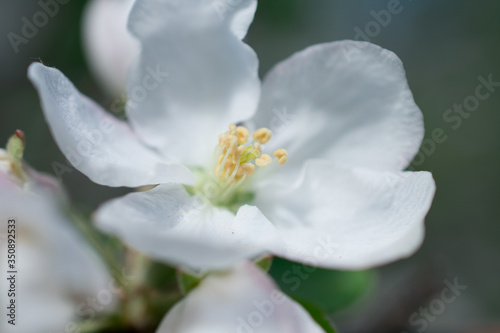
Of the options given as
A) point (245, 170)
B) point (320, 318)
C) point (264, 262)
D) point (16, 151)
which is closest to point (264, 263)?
point (264, 262)

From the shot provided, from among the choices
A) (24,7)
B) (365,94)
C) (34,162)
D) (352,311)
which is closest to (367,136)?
(365,94)

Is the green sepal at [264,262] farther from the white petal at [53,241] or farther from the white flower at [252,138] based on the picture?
the white petal at [53,241]

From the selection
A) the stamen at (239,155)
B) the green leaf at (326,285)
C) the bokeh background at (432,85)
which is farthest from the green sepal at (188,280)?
the bokeh background at (432,85)

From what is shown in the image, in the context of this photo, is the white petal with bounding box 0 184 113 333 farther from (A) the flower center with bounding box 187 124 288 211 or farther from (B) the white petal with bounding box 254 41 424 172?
(B) the white petal with bounding box 254 41 424 172

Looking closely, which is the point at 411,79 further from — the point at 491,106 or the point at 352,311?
the point at 352,311

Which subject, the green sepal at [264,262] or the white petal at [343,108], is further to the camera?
the white petal at [343,108]

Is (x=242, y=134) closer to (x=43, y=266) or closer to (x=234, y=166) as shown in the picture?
(x=234, y=166)

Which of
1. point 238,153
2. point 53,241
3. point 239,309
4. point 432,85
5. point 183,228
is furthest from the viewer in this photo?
point 432,85
